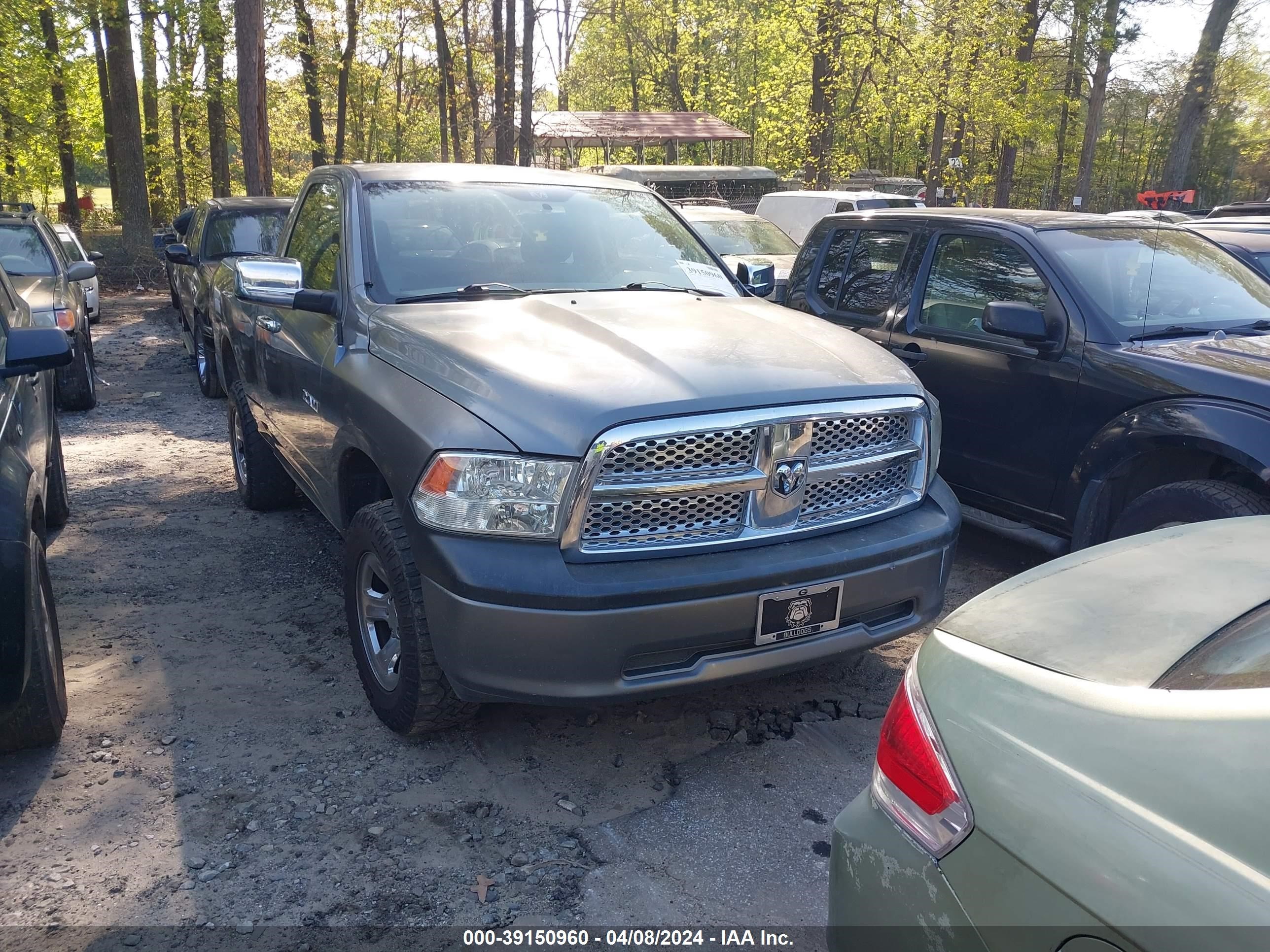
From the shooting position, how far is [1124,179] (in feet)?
152

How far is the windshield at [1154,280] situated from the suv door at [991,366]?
0.64 ft

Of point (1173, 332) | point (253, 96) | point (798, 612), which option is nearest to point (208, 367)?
point (253, 96)

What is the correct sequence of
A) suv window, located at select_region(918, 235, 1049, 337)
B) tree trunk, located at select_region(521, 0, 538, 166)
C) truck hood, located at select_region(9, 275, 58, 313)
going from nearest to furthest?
suv window, located at select_region(918, 235, 1049, 337), truck hood, located at select_region(9, 275, 58, 313), tree trunk, located at select_region(521, 0, 538, 166)

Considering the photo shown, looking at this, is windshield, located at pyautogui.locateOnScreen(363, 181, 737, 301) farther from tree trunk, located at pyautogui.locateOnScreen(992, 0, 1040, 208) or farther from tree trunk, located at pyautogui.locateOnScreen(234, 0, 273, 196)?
tree trunk, located at pyautogui.locateOnScreen(992, 0, 1040, 208)

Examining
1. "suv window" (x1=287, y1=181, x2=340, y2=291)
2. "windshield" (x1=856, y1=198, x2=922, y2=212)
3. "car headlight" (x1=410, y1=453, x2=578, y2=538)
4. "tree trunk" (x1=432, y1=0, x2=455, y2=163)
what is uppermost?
"tree trunk" (x1=432, y1=0, x2=455, y2=163)

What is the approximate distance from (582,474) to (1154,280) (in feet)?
12.1

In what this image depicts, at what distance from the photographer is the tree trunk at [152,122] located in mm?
22797

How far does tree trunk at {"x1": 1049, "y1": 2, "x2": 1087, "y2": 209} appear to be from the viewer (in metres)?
29.2

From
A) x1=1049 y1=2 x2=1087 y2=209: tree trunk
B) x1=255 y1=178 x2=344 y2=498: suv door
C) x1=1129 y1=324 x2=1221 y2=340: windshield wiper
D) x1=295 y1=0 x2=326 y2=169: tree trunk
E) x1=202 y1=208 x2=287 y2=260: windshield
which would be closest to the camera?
x1=255 y1=178 x2=344 y2=498: suv door

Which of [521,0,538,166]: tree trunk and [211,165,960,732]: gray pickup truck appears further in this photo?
[521,0,538,166]: tree trunk

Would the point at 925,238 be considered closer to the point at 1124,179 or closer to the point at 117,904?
the point at 117,904

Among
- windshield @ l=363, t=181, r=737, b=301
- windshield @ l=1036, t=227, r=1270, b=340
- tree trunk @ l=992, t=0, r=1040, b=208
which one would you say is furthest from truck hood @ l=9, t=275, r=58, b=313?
tree trunk @ l=992, t=0, r=1040, b=208

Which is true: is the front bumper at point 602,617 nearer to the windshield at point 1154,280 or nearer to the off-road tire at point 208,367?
the windshield at point 1154,280

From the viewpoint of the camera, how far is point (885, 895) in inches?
68.8
